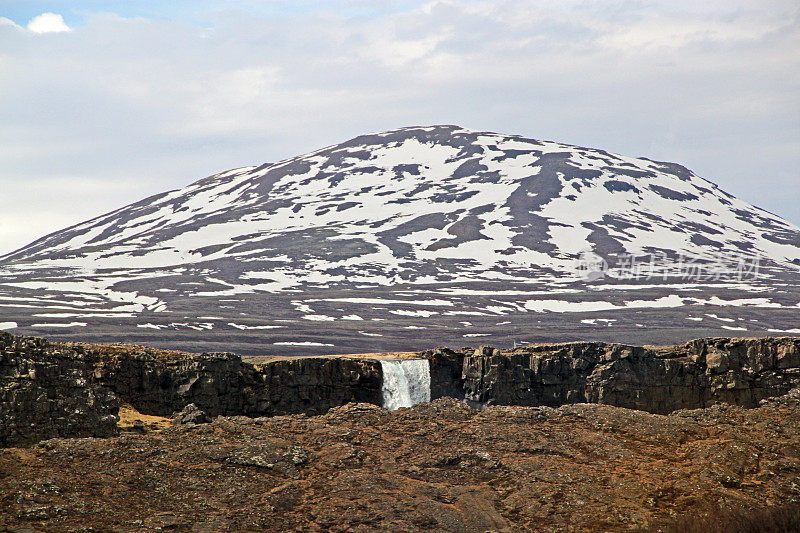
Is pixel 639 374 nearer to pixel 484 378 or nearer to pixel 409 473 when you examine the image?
pixel 484 378

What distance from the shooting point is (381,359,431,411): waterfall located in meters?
46.0

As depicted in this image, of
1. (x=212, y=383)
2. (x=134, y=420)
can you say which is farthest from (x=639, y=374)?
(x=134, y=420)

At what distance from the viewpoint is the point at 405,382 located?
4769cm

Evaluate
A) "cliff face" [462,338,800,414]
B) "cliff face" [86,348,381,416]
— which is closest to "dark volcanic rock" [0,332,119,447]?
"cliff face" [86,348,381,416]

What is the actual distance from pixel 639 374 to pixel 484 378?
356 inches

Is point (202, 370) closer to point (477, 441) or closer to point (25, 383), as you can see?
point (25, 383)

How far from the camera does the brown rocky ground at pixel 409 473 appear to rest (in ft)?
52.3

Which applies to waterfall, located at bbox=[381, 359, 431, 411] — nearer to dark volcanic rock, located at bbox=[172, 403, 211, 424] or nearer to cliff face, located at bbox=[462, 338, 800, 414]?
cliff face, located at bbox=[462, 338, 800, 414]

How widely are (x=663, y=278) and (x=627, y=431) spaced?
16653 centimetres

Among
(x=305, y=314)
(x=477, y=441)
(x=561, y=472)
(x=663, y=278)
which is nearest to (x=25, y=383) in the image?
(x=477, y=441)

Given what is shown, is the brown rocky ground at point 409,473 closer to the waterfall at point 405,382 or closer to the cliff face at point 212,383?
the cliff face at point 212,383

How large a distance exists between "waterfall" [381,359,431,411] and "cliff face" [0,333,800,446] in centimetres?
217

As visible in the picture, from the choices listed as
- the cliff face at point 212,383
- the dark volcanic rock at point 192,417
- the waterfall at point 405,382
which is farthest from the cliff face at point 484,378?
the waterfall at point 405,382

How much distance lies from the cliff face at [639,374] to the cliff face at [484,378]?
0.05m
